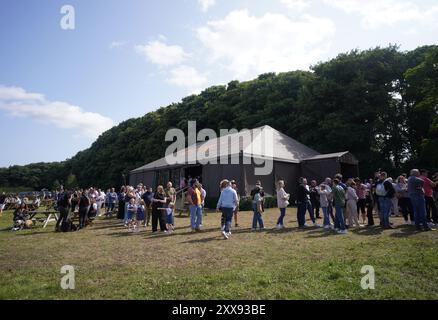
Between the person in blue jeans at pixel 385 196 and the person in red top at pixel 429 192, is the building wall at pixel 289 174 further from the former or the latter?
the person in red top at pixel 429 192

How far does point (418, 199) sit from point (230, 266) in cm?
704

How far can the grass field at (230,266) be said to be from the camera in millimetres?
4766

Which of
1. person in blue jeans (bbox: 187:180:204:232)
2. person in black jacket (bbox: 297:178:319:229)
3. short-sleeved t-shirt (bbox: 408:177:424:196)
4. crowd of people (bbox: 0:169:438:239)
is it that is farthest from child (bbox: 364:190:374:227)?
person in blue jeans (bbox: 187:180:204:232)

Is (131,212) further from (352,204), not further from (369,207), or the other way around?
(369,207)

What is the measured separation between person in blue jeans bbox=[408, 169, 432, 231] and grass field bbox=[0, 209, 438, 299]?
42cm

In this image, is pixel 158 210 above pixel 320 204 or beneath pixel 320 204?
beneath

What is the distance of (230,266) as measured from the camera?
6230mm

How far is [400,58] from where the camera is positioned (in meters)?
27.0

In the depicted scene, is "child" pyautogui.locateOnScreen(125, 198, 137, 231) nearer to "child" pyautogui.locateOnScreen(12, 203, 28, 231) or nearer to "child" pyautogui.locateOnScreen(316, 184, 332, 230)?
"child" pyautogui.locateOnScreen(12, 203, 28, 231)

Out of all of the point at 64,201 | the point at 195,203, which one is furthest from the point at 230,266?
the point at 64,201
